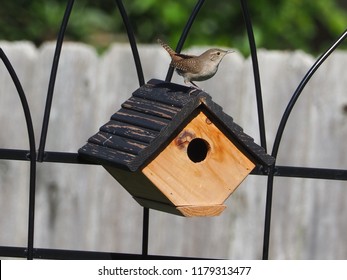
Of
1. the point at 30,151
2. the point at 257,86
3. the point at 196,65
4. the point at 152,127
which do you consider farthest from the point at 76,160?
the point at 257,86

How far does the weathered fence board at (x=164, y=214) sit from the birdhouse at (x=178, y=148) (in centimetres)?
221

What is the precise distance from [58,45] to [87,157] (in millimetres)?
330

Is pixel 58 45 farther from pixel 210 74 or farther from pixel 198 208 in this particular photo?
pixel 198 208

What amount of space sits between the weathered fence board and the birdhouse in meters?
2.21

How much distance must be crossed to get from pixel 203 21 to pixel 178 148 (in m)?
3.14

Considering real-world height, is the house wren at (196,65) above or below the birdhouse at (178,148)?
above

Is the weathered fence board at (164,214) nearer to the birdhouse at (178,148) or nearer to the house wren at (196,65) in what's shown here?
the house wren at (196,65)

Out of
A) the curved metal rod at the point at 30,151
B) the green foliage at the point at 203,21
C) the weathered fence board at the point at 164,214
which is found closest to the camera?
the curved metal rod at the point at 30,151

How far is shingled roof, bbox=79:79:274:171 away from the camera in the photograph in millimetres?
2225

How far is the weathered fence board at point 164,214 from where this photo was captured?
4.59 metres

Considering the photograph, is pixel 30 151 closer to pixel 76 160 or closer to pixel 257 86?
pixel 76 160

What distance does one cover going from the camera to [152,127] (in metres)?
2.26

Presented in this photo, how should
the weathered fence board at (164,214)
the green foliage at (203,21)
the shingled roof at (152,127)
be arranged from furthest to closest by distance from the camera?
the green foliage at (203,21)
the weathered fence board at (164,214)
the shingled roof at (152,127)

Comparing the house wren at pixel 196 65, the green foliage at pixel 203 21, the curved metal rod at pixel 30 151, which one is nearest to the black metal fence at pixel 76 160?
the curved metal rod at pixel 30 151
